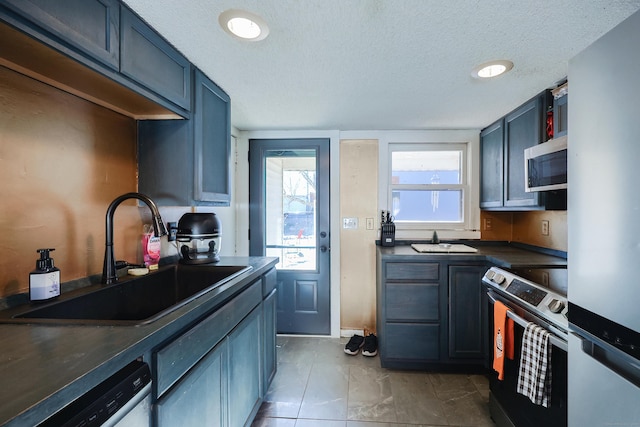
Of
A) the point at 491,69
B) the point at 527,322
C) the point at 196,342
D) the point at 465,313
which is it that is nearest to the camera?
the point at 196,342

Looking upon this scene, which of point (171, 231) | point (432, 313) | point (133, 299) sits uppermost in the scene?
point (171, 231)

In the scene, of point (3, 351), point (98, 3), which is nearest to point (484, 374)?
point (3, 351)

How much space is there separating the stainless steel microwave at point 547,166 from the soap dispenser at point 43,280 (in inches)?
92.3

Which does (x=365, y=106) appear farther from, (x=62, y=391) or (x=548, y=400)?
(x=62, y=391)

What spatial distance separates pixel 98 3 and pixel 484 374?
3126 mm

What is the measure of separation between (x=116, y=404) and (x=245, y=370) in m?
0.87

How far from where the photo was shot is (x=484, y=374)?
2184 millimetres

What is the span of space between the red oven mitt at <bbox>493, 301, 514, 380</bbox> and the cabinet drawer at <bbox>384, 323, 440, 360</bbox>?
68 centimetres

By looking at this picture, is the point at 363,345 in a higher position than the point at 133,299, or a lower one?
lower

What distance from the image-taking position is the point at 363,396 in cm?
190

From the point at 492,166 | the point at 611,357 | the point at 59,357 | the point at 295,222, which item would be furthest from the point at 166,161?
the point at 492,166

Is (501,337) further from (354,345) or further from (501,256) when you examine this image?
(354,345)

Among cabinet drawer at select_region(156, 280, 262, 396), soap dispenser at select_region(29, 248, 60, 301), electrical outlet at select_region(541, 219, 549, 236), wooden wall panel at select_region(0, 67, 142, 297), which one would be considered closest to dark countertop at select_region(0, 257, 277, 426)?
cabinet drawer at select_region(156, 280, 262, 396)

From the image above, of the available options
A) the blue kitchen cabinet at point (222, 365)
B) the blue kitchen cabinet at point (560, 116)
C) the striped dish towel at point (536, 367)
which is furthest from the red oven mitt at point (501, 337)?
the blue kitchen cabinet at point (222, 365)
